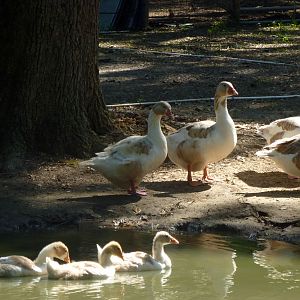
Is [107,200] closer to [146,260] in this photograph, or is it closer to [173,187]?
[173,187]

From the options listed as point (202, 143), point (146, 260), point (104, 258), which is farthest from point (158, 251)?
point (202, 143)

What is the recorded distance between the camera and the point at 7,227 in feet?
31.4

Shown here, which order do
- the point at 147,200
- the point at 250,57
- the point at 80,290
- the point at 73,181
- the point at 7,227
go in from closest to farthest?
the point at 80,290 → the point at 7,227 → the point at 147,200 → the point at 73,181 → the point at 250,57

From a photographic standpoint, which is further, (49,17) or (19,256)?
(49,17)

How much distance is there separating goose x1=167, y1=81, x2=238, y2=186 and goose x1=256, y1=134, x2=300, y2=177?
438 mm

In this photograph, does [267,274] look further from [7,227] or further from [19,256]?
[7,227]

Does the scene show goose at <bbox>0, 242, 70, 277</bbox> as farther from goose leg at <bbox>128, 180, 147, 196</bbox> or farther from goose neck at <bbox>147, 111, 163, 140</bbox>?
goose neck at <bbox>147, 111, 163, 140</bbox>

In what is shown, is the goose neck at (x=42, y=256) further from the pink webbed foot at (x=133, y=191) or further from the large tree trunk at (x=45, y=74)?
the large tree trunk at (x=45, y=74)

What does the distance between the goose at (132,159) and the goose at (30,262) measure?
6.92 ft

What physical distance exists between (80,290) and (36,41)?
4242 millimetres

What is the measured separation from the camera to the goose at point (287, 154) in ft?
34.6

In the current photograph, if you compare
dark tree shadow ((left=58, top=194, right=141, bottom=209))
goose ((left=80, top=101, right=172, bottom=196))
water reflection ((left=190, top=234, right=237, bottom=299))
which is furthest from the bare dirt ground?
water reflection ((left=190, top=234, right=237, bottom=299))

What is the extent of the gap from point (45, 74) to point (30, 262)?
3681mm

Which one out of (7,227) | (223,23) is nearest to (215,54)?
(223,23)
